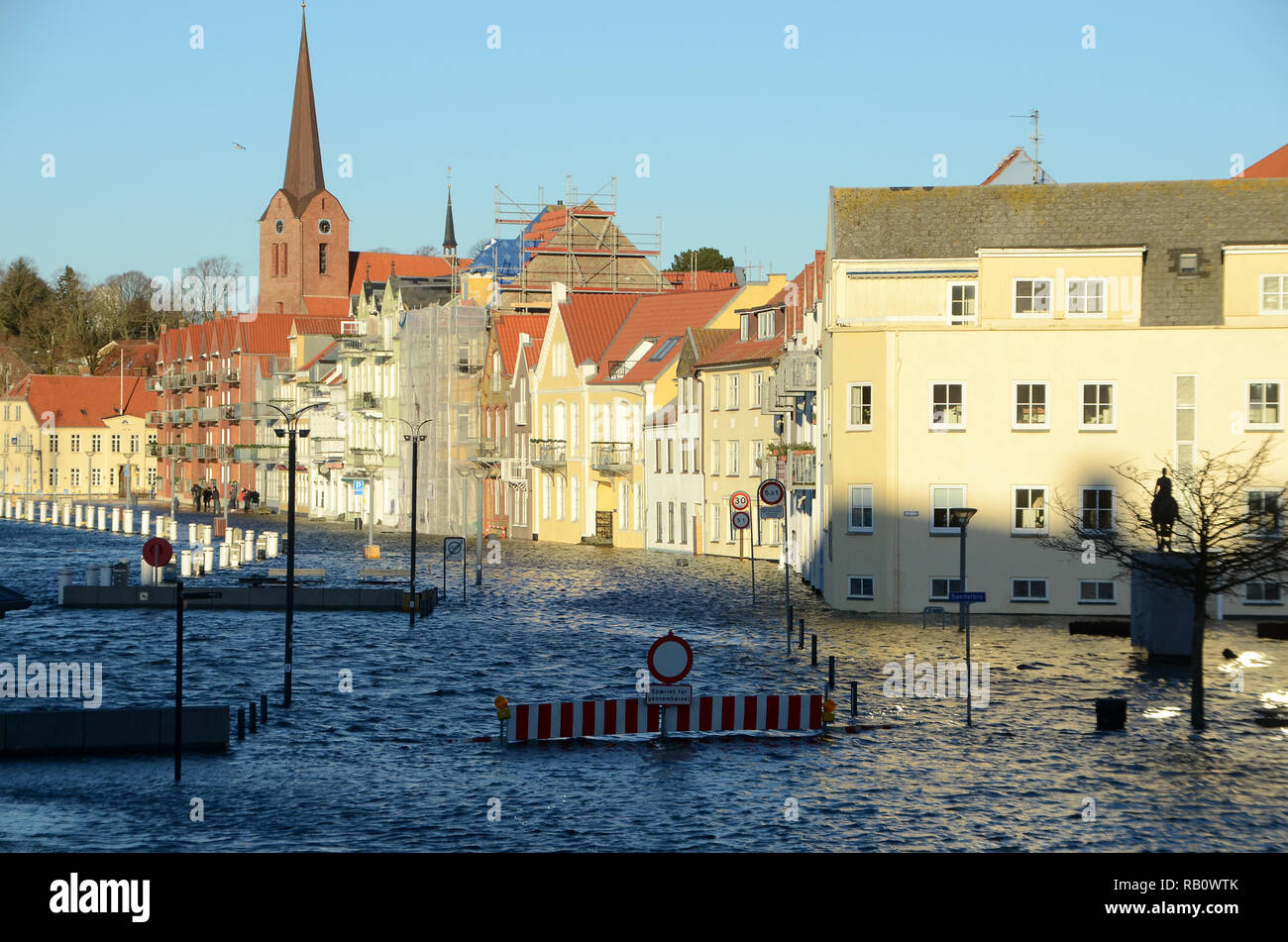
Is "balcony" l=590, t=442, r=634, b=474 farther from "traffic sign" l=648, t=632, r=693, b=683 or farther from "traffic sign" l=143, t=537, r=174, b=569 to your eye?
"traffic sign" l=648, t=632, r=693, b=683

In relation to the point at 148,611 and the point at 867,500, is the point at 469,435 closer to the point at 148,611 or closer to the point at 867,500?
the point at 148,611

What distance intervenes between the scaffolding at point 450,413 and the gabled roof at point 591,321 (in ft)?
43.9

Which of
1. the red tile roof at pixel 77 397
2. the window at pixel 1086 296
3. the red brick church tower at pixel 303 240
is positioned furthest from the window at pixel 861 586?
the red tile roof at pixel 77 397

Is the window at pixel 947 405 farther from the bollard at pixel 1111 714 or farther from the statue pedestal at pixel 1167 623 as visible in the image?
the bollard at pixel 1111 714

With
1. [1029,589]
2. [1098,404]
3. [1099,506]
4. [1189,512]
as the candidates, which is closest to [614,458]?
[1029,589]

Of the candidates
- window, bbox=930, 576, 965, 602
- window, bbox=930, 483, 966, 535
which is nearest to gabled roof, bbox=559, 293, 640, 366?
window, bbox=930, 483, 966, 535

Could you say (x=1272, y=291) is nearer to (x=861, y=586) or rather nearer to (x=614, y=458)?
(x=861, y=586)

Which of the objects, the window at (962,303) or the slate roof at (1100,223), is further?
the window at (962,303)

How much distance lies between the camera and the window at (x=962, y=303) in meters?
51.8

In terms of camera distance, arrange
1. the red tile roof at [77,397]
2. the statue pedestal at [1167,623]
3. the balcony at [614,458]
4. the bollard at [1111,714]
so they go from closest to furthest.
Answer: the bollard at [1111,714] → the statue pedestal at [1167,623] → the balcony at [614,458] → the red tile roof at [77,397]

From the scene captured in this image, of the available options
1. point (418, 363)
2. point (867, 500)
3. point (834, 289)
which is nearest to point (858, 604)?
point (867, 500)

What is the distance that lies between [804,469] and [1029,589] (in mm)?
13914

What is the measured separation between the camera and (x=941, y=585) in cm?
5084

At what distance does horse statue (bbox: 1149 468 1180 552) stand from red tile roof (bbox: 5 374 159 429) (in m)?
158
